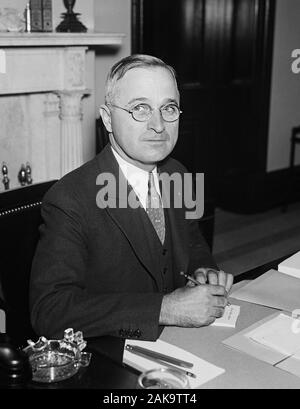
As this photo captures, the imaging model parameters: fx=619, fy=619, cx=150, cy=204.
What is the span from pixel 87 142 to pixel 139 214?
2754 millimetres

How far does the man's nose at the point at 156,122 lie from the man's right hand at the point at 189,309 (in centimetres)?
44

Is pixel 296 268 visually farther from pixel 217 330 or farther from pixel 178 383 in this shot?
pixel 178 383

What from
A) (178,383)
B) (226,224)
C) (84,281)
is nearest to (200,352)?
(178,383)

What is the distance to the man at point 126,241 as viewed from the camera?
4.88 feet

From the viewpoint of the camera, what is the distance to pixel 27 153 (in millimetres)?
4188

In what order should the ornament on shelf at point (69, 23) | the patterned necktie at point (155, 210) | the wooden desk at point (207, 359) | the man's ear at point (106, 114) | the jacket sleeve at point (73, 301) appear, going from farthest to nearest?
the ornament on shelf at point (69, 23)
the patterned necktie at point (155, 210)
the man's ear at point (106, 114)
the jacket sleeve at point (73, 301)
the wooden desk at point (207, 359)

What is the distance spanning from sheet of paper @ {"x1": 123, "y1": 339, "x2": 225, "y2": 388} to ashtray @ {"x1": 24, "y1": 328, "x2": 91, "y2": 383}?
4.5 inches

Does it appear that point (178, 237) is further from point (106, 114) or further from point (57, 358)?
point (57, 358)

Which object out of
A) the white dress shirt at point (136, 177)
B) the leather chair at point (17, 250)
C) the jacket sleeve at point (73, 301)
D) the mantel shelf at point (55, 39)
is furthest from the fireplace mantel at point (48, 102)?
the jacket sleeve at point (73, 301)

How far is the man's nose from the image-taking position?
165 cm

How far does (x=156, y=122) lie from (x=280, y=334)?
0.63 metres

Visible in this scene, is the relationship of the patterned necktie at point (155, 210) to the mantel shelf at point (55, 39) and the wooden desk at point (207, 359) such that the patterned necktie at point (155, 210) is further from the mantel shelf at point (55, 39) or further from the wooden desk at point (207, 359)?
the mantel shelf at point (55, 39)

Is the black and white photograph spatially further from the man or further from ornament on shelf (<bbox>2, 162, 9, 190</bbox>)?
ornament on shelf (<bbox>2, 162, 9, 190</bbox>)

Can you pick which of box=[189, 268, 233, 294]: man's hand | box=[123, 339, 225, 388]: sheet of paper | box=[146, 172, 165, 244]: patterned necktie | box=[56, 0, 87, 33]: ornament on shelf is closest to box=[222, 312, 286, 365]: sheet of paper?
box=[123, 339, 225, 388]: sheet of paper
